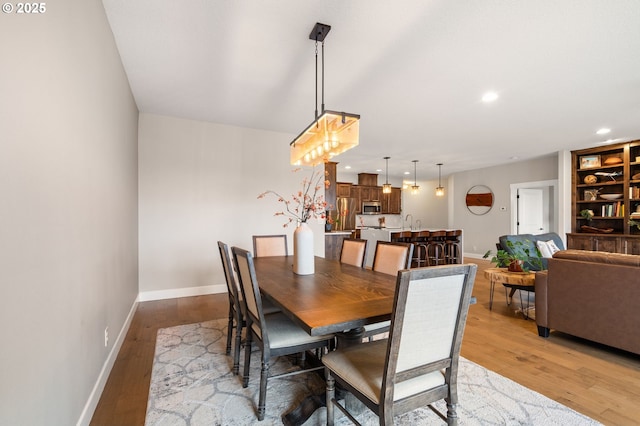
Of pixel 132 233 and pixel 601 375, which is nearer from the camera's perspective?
pixel 601 375

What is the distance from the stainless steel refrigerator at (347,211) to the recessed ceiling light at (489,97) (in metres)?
5.15

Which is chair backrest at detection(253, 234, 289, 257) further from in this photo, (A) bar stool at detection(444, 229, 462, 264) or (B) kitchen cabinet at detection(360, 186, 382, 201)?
(B) kitchen cabinet at detection(360, 186, 382, 201)

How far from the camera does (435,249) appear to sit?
650 centimetres

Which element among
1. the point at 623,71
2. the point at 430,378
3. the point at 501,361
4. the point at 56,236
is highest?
the point at 623,71

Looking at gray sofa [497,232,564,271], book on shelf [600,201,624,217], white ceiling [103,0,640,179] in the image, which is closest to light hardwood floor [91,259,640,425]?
gray sofa [497,232,564,271]

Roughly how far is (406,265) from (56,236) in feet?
7.26

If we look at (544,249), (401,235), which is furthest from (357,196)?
(544,249)

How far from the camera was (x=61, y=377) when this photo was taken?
1.36m

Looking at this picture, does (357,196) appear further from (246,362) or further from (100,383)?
(100,383)

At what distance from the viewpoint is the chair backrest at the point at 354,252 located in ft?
9.62

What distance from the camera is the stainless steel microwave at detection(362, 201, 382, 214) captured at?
9.07 metres

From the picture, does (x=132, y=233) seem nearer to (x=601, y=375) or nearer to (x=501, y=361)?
(x=501, y=361)

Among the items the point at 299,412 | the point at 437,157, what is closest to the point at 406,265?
the point at 299,412

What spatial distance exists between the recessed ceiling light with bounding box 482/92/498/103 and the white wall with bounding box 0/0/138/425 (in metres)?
3.60
